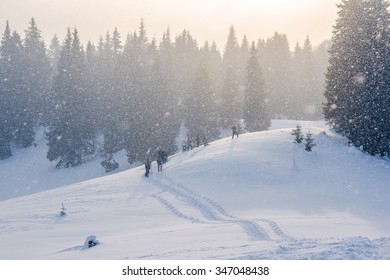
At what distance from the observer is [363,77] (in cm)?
3372

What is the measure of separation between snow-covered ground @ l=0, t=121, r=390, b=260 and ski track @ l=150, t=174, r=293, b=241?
0.06 meters

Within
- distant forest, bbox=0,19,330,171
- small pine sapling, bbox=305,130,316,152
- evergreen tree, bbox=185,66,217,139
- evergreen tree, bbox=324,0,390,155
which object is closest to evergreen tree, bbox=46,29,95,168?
distant forest, bbox=0,19,330,171

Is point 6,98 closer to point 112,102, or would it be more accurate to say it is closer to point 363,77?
point 112,102

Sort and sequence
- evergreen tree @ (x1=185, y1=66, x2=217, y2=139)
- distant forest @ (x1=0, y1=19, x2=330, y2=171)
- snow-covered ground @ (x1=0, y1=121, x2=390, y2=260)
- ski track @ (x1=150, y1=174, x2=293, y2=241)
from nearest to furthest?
1. snow-covered ground @ (x1=0, y1=121, x2=390, y2=260)
2. ski track @ (x1=150, y1=174, x2=293, y2=241)
3. distant forest @ (x1=0, y1=19, x2=330, y2=171)
4. evergreen tree @ (x1=185, y1=66, x2=217, y2=139)

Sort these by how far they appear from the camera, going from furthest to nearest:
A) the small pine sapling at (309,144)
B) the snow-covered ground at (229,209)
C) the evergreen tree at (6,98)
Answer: the evergreen tree at (6,98) → the small pine sapling at (309,144) → the snow-covered ground at (229,209)

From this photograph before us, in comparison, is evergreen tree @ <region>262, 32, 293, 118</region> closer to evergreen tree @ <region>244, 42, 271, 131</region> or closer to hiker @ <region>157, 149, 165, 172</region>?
evergreen tree @ <region>244, 42, 271, 131</region>

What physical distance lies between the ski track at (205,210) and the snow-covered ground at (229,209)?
0.18 feet

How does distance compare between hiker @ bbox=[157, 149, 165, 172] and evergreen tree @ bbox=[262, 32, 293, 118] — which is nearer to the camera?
hiker @ bbox=[157, 149, 165, 172]

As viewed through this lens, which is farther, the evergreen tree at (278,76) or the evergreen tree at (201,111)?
the evergreen tree at (278,76)

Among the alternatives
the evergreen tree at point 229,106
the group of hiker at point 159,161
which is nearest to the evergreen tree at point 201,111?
the evergreen tree at point 229,106

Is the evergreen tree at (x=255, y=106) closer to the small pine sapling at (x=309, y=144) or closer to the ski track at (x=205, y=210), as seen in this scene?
the small pine sapling at (x=309, y=144)

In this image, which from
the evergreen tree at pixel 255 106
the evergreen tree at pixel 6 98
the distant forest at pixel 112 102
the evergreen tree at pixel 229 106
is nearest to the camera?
the distant forest at pixel 112 102

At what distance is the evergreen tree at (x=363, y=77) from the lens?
109ft

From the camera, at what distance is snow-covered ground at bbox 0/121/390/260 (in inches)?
516
